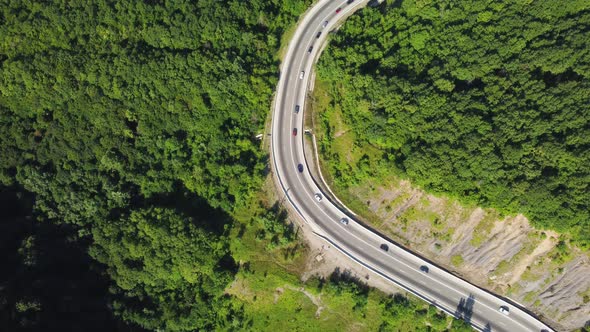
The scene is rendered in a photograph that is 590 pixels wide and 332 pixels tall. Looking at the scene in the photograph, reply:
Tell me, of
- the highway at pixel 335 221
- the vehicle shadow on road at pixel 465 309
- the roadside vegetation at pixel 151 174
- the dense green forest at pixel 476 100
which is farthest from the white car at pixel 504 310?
the roadside vegetation at pixel 151 174

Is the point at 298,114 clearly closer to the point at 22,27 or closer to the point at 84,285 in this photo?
the point at 84,285

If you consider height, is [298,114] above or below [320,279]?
above

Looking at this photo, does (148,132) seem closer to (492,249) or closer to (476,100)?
(476,100)

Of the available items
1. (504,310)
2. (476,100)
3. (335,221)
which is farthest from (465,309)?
(476,100)

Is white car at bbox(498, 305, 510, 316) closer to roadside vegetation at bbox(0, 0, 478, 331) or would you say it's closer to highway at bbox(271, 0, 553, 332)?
highway at bbox(271, 0, 553, 332)

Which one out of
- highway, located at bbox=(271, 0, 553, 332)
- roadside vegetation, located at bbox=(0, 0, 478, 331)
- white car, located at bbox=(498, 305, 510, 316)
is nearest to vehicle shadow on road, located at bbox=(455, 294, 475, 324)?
highway, located at bbox=(271, 0, 553, 332)

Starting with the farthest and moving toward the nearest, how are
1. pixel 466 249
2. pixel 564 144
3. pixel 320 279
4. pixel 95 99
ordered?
pixel 95 99 < pixel 320 279 < pixel 466 249 < pixel 564 144

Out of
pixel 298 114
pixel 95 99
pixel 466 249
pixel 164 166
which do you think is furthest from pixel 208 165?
pixel 466 249
